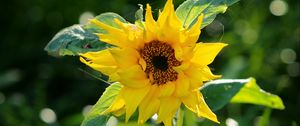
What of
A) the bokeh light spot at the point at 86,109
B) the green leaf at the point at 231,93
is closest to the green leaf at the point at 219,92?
the green leaf at the point at 231,93

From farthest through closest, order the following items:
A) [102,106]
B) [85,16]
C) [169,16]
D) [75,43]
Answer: [85,16] < [75,43] < [102,106] < [169,16]

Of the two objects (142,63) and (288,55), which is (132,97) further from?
(288,55)

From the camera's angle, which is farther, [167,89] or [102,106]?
[102,106]

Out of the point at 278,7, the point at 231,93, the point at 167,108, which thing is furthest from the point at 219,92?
the point at 278,7

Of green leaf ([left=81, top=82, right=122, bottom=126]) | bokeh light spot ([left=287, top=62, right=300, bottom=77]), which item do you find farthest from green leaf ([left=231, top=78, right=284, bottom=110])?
bokeh light spot ([left=287, top=62, right=300, bottom=77])

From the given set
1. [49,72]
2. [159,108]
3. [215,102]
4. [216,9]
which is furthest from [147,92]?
[49,72]

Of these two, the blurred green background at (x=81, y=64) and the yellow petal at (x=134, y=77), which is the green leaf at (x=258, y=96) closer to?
the blurred green background at (x=81, y=64)
